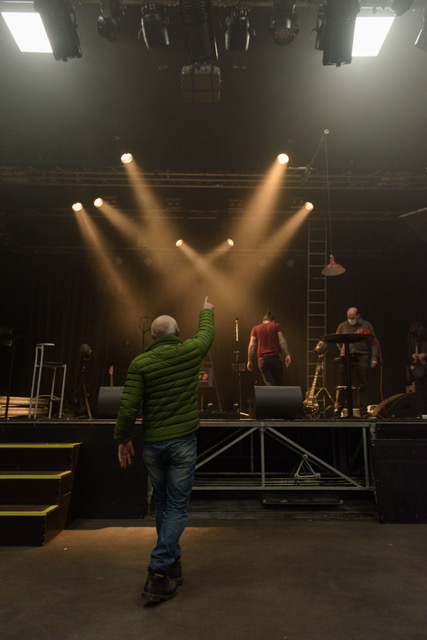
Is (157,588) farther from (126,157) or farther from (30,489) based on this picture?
(126,157)

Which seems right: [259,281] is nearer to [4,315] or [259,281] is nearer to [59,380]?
[59,380]

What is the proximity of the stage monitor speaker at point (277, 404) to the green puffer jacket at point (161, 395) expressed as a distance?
2.39 m

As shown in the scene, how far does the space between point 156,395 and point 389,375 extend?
1144 centimetres

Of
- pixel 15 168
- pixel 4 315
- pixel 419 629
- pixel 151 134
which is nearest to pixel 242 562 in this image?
pixel 419 629

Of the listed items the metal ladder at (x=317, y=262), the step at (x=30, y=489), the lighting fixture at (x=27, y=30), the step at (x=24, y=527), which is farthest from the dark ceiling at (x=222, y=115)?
the step at (x=24, y=527)

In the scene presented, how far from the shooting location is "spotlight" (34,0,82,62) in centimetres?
478

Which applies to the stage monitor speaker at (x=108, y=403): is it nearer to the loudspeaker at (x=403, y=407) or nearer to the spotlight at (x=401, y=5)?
the loudspeaker at (x=403, y=407)

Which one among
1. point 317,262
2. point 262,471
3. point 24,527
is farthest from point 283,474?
point 317,262

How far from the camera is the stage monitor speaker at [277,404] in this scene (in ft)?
17.2

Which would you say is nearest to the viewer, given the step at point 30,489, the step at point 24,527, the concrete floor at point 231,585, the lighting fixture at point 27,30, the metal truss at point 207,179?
→ the concrete floor at point 231,585

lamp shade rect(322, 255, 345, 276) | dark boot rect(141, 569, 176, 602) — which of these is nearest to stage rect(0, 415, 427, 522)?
dark boot rect(141, 569, 176, 602)

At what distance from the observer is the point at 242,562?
334 centimetres

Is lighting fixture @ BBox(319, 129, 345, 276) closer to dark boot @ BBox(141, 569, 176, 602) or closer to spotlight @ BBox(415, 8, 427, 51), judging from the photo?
spotlight @ BBox(415, 8, 427, 51)

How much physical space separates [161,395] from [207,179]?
7.18m
